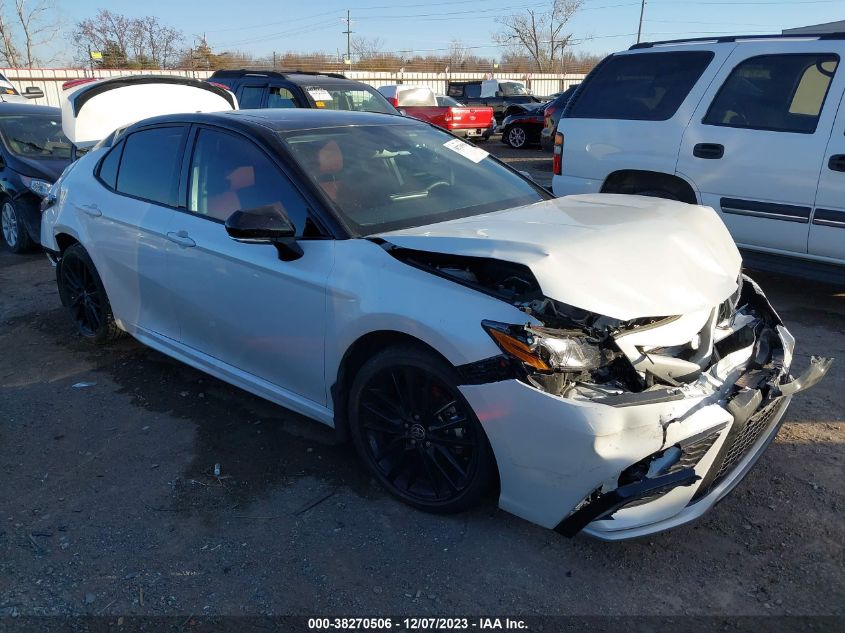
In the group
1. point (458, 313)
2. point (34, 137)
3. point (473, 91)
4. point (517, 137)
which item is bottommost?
point (517, 137)

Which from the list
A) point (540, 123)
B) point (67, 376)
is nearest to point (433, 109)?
point (540, 123)

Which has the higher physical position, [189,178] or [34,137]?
[189,178]

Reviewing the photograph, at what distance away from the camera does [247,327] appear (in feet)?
11.4

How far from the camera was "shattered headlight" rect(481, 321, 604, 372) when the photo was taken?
A: 241cm

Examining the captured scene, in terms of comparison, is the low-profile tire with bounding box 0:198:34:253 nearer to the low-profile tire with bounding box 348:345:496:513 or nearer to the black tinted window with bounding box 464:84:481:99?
the low-profile tire with bounding box 348:345:496:513

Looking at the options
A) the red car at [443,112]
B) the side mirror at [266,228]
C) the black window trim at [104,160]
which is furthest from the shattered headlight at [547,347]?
the red car at [443,112]

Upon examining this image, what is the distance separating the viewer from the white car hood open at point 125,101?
7.02 m

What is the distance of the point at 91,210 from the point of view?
4.52 meters

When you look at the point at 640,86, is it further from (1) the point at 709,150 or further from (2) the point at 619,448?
(2) the point at 619,448

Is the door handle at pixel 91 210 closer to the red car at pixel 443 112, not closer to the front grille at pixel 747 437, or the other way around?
the front grille at pixel 747 437

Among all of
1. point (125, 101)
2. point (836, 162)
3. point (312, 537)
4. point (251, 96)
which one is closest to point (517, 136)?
point (251, 96)

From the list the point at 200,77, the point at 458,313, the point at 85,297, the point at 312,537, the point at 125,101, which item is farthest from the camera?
the point at 200,77

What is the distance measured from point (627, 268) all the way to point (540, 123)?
1540 cm

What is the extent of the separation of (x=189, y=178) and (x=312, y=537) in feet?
7.02
